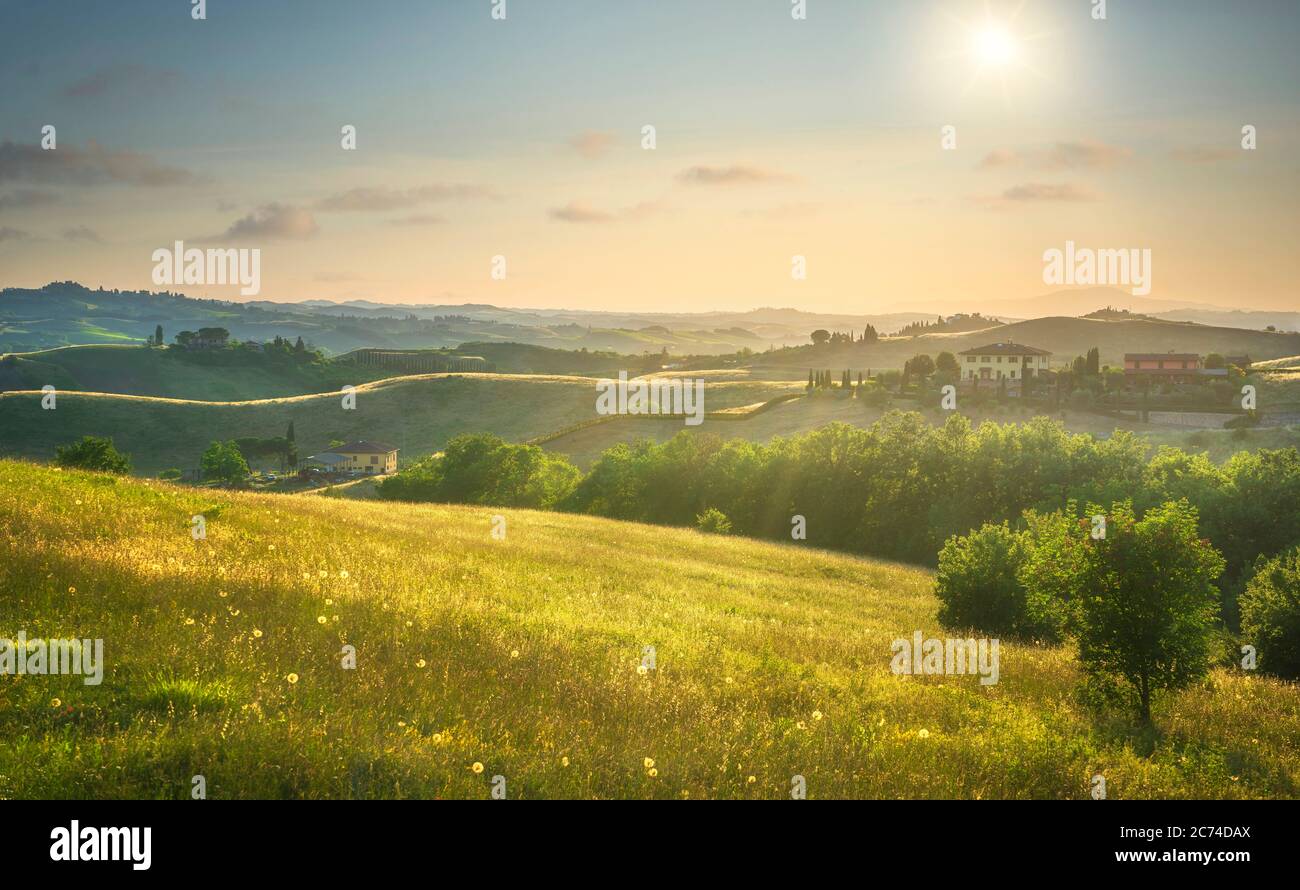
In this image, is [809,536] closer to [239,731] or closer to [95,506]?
[95,506]

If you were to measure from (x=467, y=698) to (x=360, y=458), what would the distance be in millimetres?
133036

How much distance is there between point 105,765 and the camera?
23.9ft

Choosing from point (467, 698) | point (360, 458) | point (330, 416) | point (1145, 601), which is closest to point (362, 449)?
point (360, 458)

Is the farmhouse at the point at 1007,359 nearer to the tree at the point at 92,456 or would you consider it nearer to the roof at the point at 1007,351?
the roof at the point at 1007,351

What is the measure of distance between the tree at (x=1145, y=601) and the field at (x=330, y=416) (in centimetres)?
13641

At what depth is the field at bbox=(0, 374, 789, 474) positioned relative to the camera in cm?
13562

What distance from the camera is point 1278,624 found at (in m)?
24.1

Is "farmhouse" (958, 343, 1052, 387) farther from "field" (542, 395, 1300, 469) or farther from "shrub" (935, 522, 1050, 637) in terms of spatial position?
"shrub" (935, 522, 1050, 637)

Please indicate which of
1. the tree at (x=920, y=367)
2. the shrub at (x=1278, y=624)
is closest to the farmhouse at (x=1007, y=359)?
the tree at (x=920, y=367)

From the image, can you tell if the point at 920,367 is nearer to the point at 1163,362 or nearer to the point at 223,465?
the point at 1163,362
